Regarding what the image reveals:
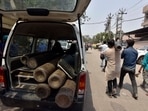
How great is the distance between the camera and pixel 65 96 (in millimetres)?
3395

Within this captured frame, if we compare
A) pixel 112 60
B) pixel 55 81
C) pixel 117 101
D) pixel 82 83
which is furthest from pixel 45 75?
pixel 117 101

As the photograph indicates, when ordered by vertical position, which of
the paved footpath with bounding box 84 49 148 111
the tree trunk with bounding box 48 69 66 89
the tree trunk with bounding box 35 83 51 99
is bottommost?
the paved footpath with bounding box 84 49 148 111

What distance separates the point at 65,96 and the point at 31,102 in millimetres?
698

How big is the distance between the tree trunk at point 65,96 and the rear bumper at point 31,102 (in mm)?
133

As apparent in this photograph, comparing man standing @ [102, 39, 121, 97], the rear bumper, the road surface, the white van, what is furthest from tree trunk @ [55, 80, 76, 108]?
man standing @ [102, 39, 121, 97]

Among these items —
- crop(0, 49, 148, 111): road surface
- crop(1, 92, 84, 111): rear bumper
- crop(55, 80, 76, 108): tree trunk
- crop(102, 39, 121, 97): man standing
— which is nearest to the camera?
crop(55, 80, 76, 108): tree trunk

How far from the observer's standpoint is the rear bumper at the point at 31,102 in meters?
3.56

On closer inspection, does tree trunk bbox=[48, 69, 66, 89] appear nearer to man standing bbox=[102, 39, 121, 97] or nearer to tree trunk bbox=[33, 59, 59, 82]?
tree trunk bbox=[33, 59, 59, 82]

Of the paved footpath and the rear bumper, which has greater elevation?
the rear bumper

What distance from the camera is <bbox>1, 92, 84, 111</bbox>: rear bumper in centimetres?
356

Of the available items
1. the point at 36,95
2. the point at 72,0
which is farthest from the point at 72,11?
the point at 36,95

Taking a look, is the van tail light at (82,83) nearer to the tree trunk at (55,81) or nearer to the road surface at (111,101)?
the tree trunk at (55,81)

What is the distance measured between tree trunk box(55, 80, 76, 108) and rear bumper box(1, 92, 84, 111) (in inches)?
5.2

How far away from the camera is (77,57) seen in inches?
157
